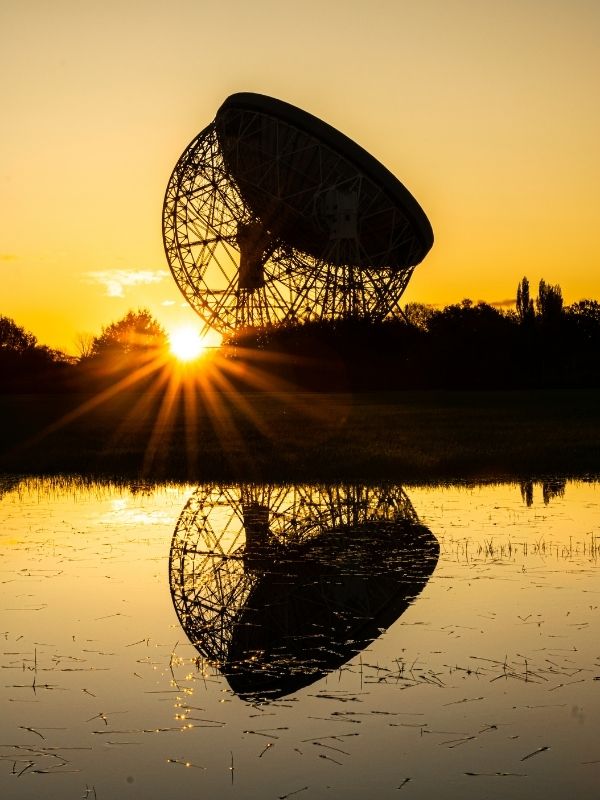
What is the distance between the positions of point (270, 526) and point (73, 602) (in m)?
6.38

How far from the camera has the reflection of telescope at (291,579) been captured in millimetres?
10227

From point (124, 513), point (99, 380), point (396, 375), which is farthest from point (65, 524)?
point (99, 380)

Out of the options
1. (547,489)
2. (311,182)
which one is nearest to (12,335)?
(311,182)

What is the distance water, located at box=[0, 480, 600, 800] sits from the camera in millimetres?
7461

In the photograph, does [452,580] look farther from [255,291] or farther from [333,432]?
[255,291]

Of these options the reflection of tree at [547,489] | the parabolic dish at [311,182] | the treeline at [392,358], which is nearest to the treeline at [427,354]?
the treeline at [392,358]

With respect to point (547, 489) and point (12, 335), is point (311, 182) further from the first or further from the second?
point (12, 335)

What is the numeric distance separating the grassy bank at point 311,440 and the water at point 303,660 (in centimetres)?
1000

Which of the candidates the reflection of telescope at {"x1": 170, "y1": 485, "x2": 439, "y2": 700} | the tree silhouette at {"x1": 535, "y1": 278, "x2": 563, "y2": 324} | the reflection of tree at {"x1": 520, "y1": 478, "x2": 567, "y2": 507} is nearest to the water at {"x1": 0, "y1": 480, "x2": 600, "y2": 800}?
the reflection of telescope at {"x1": 170, "y1": 485, "x2": 439, "y2": 700}

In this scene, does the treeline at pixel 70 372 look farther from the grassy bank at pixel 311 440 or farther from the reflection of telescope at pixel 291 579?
the reflection of telescope at pixel 291 579

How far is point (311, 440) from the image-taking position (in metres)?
37.2

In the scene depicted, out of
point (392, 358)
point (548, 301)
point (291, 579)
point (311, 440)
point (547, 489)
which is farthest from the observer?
point (548, 301)

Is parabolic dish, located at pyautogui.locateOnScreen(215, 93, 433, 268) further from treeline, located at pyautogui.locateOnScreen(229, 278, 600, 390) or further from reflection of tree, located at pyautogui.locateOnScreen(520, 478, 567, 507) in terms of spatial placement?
reflection of tree, located at pyautogui.locateOnScreen(520, 478, 567, 507)

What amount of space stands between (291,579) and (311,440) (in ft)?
76.5
